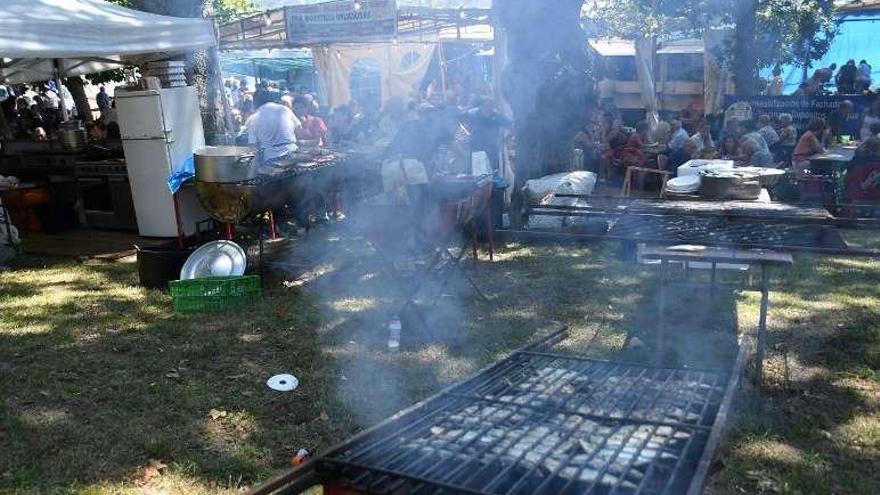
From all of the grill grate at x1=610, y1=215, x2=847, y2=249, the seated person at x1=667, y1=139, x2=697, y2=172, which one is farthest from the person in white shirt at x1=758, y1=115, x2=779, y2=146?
the grill grate at x1=610, y1=215, x2=847, y2=249

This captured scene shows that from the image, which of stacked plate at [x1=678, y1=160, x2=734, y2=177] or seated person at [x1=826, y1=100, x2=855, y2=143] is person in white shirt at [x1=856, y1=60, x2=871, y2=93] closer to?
seated person at [x1=826, y1=100, x2=855, y2=143]

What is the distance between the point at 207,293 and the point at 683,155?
8.04 meters

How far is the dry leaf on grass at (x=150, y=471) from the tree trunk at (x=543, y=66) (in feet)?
15.9

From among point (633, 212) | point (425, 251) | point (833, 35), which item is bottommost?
point (425, 251)

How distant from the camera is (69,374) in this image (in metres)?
4.62

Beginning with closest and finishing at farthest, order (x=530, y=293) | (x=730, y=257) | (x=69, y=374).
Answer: (x=730, y=257)
(x=69, y=374)
(x=530, y=293)

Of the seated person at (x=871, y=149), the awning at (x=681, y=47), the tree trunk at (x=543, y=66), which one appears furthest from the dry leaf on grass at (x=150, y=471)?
the awning at (x=681, y=47)

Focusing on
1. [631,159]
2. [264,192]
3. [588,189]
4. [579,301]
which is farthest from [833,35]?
[264,192]

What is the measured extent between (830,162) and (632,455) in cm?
856

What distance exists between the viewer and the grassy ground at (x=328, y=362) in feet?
11.3

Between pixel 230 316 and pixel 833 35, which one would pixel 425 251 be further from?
pixel 833 35

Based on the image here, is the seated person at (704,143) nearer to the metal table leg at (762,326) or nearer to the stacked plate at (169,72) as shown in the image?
the metal table leg at (762,326)

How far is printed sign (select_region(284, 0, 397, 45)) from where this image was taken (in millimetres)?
12641

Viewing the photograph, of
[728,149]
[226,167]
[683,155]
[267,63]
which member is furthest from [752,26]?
[267,63]
